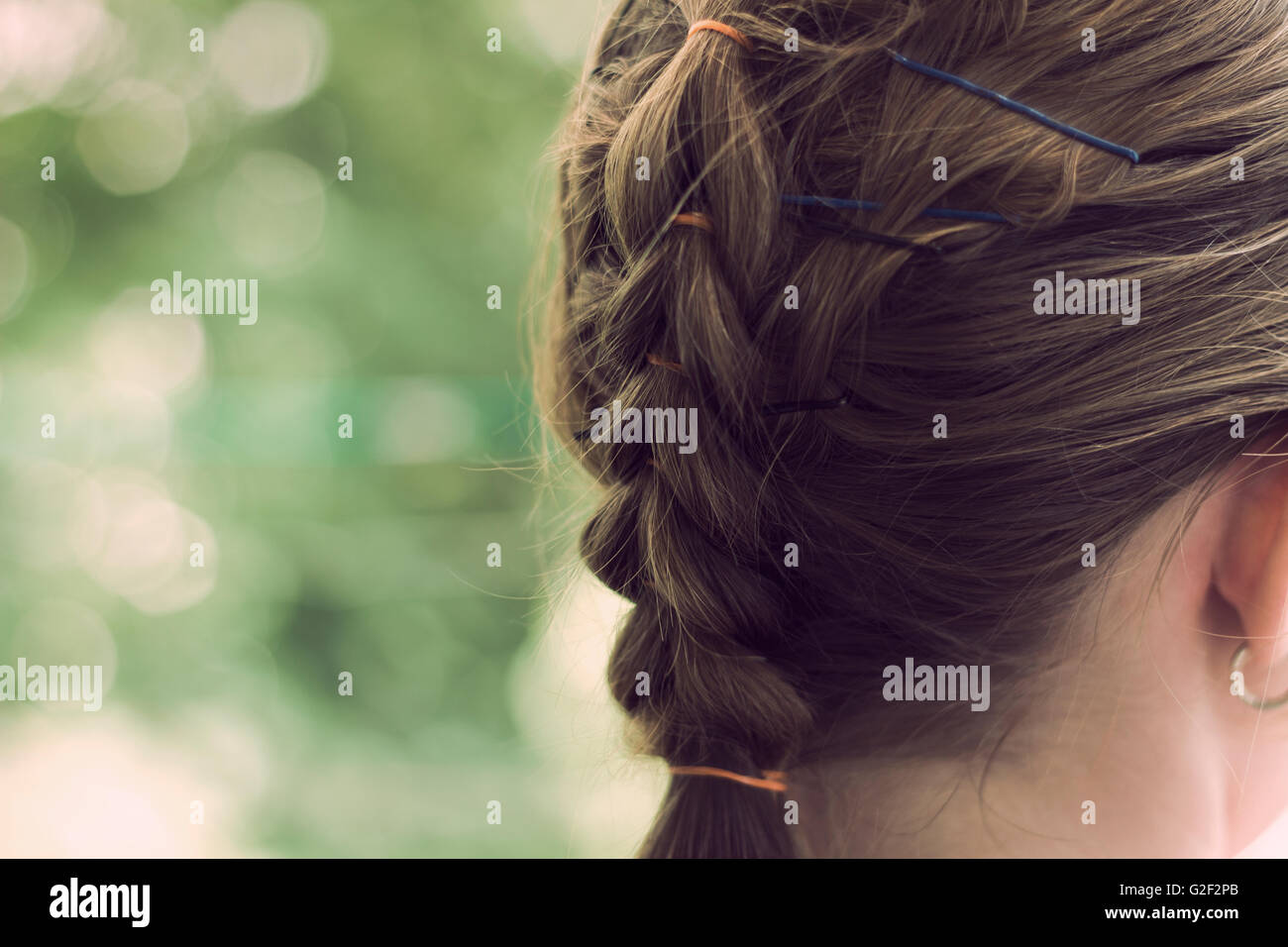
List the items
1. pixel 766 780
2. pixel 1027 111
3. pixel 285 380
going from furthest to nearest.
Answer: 1. pixel 285 380
2. pixel 766 780
3. pixel 1027 111

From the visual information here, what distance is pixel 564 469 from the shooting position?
84 centimetres

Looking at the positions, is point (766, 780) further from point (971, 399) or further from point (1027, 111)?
point (1027, 111)

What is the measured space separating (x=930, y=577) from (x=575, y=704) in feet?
1.40

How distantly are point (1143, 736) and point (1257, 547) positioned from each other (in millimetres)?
152

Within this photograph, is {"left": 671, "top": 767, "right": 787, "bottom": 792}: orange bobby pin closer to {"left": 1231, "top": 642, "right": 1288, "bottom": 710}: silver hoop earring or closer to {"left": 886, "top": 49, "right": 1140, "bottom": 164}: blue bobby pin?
{"left": 1231, "top": 642, "right": 1288, "bottom": 710}: silver hoop earring

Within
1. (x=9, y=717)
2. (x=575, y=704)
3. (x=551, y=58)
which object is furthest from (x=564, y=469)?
(x=9, y=717)

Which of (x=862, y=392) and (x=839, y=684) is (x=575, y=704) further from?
(x=862, y=392)

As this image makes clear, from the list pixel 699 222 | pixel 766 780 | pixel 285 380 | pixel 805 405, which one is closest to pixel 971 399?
pixel 805 405

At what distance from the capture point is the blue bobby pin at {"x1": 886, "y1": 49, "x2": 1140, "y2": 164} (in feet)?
1.89

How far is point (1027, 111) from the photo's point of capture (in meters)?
0.58

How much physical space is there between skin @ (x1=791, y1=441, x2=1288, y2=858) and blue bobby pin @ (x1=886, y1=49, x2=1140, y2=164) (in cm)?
22

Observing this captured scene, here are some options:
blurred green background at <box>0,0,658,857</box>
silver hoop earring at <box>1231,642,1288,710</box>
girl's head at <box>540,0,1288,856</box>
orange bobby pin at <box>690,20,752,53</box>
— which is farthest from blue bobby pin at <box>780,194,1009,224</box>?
blurred green background at <box>0,0,658,857</box>

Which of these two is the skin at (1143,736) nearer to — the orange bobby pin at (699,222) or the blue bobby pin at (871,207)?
the blue bobby pin at (871,207)

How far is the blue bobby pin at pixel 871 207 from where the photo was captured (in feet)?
1.90
